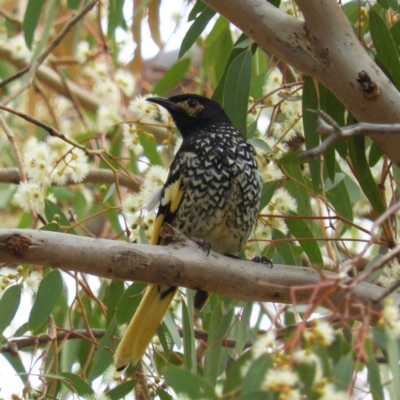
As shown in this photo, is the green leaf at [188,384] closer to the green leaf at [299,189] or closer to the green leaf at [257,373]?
the green leaf at [257,373]

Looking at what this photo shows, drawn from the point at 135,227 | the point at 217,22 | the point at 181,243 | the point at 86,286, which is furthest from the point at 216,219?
the point at 217,22

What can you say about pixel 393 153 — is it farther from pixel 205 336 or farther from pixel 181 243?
pixel 205 336

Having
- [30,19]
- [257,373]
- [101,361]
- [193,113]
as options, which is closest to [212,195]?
[193,113]

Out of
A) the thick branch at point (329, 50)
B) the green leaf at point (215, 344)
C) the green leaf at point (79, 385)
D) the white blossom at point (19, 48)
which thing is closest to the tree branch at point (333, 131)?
the thick branch at point (329, 50)

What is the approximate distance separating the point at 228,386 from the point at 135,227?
1.02 meters

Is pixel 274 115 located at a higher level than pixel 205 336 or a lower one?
higher

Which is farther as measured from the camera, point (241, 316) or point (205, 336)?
point (205, 336)

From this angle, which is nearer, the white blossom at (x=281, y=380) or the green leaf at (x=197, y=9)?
the white blossom at (x=281, y=380)

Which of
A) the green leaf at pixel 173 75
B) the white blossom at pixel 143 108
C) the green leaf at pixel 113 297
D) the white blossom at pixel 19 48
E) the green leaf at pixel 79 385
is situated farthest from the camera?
the white blossom at pixel 19 48

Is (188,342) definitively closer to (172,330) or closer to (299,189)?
(172,330)

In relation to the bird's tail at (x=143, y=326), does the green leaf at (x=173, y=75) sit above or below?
above

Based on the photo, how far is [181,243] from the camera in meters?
2.14

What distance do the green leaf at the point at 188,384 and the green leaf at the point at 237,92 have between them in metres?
1.25

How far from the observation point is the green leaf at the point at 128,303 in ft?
8.60
